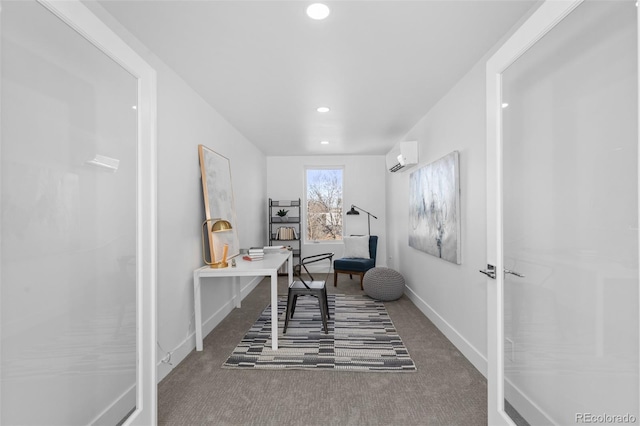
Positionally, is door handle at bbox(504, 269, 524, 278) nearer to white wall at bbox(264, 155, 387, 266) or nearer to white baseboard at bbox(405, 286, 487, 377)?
white baseboard at bbox(405, 286, 487, 377)

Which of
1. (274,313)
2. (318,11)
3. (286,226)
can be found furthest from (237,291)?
(318,11)

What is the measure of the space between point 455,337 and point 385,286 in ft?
4.82

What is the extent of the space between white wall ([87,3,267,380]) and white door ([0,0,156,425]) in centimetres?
63

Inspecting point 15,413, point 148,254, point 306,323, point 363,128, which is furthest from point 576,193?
point 363,128

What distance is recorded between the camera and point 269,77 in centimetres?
278

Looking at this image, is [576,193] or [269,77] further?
[269,77]

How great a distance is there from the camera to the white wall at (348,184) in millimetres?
6684

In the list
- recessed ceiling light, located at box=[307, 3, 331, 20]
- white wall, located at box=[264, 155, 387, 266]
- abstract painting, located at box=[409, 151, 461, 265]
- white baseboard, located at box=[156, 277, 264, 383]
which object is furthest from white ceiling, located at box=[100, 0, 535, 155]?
white wall, located at box=[264, 155, 387, 266]

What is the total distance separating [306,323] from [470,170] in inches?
89.0

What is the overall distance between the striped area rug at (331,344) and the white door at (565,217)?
1.14 m

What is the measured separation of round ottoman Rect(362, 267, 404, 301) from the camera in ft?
14.6

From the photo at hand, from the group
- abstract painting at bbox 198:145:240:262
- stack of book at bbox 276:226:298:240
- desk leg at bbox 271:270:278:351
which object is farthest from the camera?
stack of book at bbox 276:226:298:240

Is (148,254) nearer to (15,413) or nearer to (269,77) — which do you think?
(15,413)

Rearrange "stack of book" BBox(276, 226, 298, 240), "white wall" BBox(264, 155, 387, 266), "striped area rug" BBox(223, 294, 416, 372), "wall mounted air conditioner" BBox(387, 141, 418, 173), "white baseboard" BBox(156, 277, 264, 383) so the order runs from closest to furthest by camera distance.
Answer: "white baseboard" BBox(156, 277, 264, 383), "striped area rug" BBox(223, 294, 416, 372), "wall mounted air conditioner" BBox(387, 141, 418, 173), "stack of book" BBox(276, 226, 298, 240), "white wall" BBox(264, 155, 387, 266)
